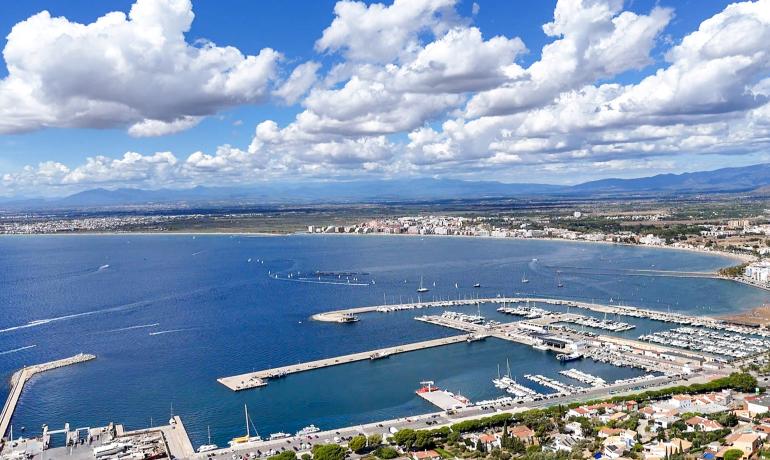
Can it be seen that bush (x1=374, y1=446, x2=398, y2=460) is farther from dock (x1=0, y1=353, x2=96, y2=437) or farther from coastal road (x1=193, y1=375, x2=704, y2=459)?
dock (x1=0, y1=353, x2=96, y2=437)

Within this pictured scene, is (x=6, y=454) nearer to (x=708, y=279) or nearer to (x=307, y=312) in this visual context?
(x=307, y=312)

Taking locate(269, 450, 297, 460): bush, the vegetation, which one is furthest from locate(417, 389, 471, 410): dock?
the vegetation

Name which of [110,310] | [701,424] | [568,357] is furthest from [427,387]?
[110,310]

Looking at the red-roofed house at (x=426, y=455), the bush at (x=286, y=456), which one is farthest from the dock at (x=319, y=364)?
the red-roofed house at (x=426, y=455)

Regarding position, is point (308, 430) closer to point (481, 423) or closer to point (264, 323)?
point (481, 423)

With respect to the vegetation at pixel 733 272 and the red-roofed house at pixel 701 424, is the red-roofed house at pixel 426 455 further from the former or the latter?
the vegetation at pixel 733 272

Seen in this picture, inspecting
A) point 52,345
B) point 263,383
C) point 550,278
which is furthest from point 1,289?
point 550,278

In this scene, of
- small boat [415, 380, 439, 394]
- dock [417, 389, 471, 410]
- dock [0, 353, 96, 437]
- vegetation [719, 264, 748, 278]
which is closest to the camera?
dock [417, 389, 471, 410]
